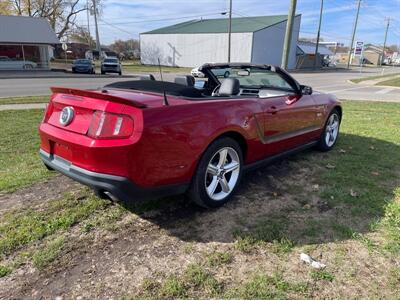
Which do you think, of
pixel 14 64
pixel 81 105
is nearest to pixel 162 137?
pixel 81 105

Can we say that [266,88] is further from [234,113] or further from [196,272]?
[196,272]

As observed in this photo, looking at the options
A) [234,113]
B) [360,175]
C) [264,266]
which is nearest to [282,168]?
[360,175]

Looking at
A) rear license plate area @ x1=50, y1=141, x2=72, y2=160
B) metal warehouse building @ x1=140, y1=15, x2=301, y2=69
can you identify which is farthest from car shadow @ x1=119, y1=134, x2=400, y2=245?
metal warehouse building @ x1=140, y1=15, x2=301, y2=69

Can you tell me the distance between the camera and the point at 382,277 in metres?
2.57

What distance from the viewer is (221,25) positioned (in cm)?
5309

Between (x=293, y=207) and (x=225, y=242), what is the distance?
1.03 m

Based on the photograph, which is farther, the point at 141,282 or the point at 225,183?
the point at 225,183

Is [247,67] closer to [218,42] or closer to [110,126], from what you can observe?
[110,126]

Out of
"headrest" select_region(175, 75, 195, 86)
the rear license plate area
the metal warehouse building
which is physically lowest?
the rear license plate area

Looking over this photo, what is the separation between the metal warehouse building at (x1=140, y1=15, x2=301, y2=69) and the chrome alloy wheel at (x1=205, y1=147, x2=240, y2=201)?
43796 millimetres

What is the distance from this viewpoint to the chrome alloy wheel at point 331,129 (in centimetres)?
563

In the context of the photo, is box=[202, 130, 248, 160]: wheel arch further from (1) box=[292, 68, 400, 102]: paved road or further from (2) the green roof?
(2) the green roof

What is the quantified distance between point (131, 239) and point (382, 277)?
2.04 m

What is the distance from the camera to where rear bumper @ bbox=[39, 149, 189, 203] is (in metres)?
2.69
